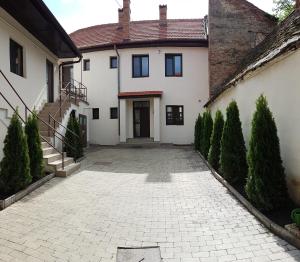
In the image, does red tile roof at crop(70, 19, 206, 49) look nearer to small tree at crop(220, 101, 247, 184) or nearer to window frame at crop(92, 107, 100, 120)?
window frame at crop(92, 107, 100, 120)

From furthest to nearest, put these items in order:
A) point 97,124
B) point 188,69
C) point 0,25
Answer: point 97,124 < point 188,69 < point 0,25

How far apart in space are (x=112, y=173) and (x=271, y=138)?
597 cm

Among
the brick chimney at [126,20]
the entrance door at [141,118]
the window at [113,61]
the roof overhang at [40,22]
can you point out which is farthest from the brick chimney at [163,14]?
the roof overhang at [40,22]

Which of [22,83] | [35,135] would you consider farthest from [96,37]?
[35,135]

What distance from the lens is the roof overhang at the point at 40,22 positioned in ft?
28.3

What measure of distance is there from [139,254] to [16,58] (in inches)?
325

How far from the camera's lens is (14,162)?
725 centimetres

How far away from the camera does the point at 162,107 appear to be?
66.9ft

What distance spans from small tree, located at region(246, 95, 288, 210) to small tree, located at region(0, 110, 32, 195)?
4.83 metres

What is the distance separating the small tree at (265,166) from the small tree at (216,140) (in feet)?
12.7

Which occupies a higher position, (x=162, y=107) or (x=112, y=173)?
(x=162, y=107)

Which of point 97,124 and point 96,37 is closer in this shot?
point 97,124

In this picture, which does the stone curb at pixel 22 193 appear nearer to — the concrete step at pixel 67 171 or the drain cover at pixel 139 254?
the concrete step at pixel 67 171

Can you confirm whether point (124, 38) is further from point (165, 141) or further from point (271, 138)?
point (271, 138)
